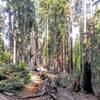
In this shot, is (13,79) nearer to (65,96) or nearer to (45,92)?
(45,92)

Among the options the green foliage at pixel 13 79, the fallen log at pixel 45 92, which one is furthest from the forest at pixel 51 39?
the fallen log at pixel 45 92

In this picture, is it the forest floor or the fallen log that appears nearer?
the forest floor

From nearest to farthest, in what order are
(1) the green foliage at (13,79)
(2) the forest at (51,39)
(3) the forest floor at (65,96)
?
1. (3) the forest floor at (65,96)
2. (1) the green foliage at (13,79)
3. (2) the forest at (51,39)

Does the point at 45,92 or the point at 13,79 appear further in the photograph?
the point at 13,79

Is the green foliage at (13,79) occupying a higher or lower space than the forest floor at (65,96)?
higher

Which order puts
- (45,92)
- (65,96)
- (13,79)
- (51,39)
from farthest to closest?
(51,39) < (13,79) < (45,92) < (65,96)


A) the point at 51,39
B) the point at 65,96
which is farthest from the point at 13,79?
the point at 51,39

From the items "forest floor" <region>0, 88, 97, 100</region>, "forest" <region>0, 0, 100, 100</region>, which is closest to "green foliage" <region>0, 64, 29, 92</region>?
"forest" <region>0, 0, 100, 100</region>

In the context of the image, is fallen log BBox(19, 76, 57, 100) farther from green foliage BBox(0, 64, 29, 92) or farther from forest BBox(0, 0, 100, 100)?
forest BBox(0, 0, 100, 100)

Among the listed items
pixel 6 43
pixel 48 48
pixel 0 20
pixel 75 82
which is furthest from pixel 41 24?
pixel 75 82

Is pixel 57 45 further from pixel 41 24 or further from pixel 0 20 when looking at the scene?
pixel 0 20

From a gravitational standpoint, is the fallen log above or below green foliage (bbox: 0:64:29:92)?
below

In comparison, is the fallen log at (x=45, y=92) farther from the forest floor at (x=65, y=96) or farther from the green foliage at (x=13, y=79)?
the green foliage at (x=13, y=79)

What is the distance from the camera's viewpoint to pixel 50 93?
1035 cm
